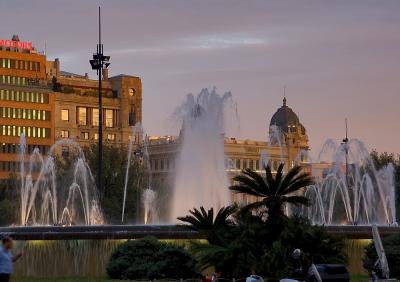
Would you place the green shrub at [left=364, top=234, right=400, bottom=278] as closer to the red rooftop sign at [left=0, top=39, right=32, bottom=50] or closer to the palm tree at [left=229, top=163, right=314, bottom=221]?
the palm tree at [left=229, top=163, right=314, bottom=221]

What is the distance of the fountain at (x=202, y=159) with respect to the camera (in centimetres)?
5603

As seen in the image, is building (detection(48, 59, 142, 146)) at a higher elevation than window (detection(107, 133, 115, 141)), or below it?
higher

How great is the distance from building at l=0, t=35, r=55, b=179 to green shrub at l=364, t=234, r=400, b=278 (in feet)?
354

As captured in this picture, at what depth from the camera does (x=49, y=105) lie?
151 m

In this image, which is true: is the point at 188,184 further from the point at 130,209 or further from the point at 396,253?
the point at 130,209

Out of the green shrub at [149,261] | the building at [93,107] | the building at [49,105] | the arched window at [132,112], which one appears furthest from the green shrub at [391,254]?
the arched window at [132,112]

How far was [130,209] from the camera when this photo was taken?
316ft

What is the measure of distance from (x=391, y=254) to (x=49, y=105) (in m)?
119

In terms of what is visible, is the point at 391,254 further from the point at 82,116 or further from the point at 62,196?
the point at 82,116

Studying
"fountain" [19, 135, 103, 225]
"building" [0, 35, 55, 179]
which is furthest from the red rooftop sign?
"fountain" [19, 135, 103, 225]

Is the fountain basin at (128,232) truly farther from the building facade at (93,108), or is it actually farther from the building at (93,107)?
the building at (93,107)

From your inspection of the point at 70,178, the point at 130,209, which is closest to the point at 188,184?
the point at 130,209

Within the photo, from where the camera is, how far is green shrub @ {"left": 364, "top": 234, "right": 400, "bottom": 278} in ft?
116

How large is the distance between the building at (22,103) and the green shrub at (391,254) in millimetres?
107830
